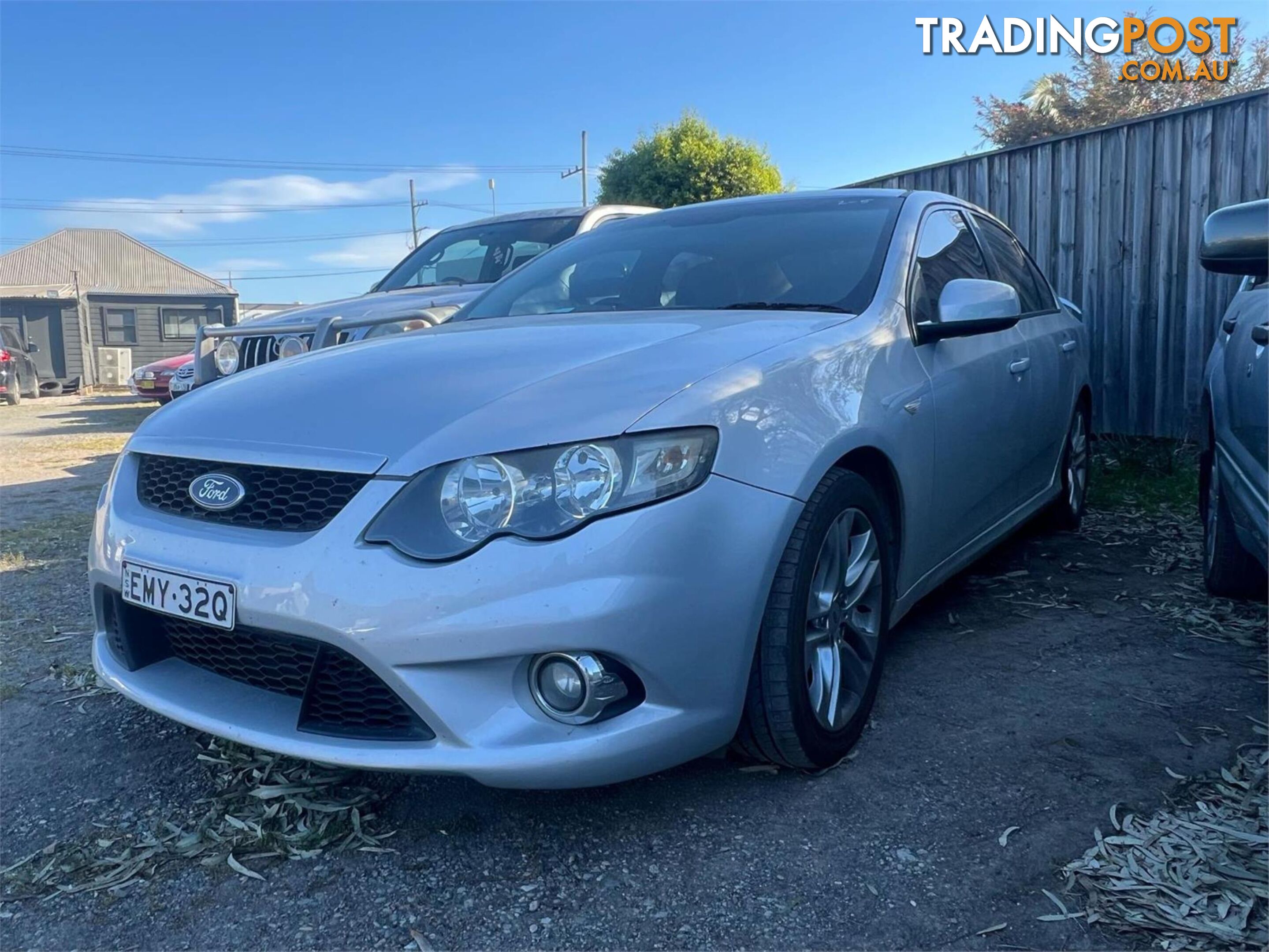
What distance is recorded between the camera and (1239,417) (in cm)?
288

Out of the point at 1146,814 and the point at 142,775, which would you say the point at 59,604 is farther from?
the point at 1146,814

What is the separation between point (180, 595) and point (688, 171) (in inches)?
702

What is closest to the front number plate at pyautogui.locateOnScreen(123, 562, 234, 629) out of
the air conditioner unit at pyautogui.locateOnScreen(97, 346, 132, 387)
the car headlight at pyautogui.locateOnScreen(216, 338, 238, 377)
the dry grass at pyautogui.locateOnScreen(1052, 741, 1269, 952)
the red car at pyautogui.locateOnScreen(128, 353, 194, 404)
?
the dry grass at pyautogui.locateOnScreen(1052, 741, 1269, 952)

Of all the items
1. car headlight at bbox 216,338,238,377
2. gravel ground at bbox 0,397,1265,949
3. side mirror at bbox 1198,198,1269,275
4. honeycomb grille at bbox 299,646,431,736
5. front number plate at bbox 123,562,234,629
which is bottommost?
gravel ground at bbox 0,397,1265,949

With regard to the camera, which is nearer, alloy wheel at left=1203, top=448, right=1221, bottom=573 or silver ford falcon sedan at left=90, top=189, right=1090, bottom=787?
silver ford falcon sedan at left=90, top=189, right=1090, bottom=787

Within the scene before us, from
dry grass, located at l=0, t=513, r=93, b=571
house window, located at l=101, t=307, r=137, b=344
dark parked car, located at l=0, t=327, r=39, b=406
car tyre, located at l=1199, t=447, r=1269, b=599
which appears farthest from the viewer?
house window, located at l=101, t=307, r=137, b=344

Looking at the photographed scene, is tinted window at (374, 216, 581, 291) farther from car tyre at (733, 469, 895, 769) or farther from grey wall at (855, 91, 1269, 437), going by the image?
car tyre at (733, 469, 895, 769)

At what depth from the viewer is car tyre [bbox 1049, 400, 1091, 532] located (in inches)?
178

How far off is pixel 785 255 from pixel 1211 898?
2048mm

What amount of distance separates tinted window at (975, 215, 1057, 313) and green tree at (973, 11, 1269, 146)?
1748 centimetres

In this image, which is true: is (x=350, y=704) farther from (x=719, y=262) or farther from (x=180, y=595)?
(x=719, y=262)

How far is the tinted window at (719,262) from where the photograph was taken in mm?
2971

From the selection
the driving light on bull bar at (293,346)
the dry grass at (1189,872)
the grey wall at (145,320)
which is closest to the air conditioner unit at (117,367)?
the grey wall at (145,320)

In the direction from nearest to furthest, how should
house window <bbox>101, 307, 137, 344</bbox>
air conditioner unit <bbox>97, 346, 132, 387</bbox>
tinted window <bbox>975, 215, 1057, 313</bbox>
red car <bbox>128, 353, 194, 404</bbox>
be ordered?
tinted window <bbox>975, 215, 1057, 313</bbox> → red car <bbox>128, 353, 194, 404</bbox> → air conditioner unit <bbox>97, 346, 132, 387</bbox> → house window <bbox>101, 307, 137, 344</bbox>
